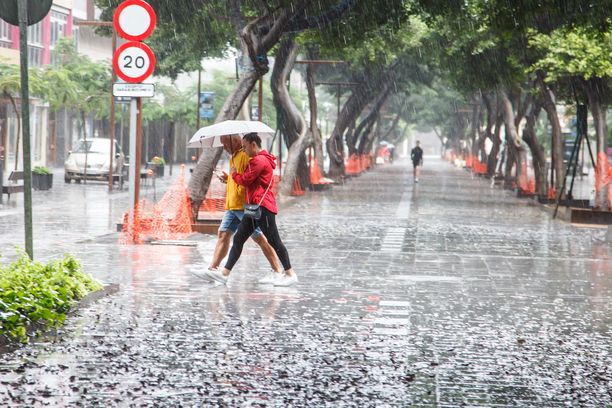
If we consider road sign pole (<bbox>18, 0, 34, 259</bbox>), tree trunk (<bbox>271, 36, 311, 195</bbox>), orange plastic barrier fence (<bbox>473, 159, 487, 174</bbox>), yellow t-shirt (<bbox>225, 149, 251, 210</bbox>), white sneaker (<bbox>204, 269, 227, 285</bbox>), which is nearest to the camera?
road sign pole (<bbox>18, 0, 34, 259</bbox>)

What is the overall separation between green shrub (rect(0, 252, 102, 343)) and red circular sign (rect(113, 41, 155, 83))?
606cm

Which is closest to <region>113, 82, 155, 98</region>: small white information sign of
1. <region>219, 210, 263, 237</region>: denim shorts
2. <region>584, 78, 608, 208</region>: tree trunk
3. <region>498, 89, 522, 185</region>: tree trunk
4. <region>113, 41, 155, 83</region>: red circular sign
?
<region>113, 41, 155, 83</region>: red circular sign

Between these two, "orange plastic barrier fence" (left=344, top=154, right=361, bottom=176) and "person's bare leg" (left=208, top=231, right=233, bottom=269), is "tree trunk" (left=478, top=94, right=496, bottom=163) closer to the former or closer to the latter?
"orange plastic barrier fence" (left=344, top=154, right=361, bottom=176)

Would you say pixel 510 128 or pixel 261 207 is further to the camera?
pixel 510 128

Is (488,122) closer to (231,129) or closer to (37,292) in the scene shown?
(231,129)

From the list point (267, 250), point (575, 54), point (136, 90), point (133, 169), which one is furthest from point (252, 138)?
point (575, 54)

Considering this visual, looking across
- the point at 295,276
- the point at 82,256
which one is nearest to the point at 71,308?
the point at 295,276

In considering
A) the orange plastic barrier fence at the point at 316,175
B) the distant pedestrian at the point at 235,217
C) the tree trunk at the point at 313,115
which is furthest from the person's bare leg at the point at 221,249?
the tree trunk at the point at 313,115

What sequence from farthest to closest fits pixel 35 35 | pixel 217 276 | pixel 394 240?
pixel 35 35 < pixel 394 240 < pixel 217 276

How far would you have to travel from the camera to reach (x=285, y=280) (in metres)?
12.9

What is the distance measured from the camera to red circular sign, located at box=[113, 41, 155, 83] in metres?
16.8

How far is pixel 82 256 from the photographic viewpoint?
15227 mm

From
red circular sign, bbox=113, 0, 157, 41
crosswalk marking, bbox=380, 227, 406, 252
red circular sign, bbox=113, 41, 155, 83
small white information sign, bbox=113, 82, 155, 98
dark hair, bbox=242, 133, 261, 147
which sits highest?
red circular sign, bbox=113, 0, 157, 41

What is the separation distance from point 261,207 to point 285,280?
76 centimetres
